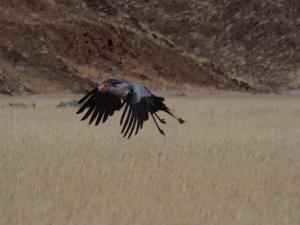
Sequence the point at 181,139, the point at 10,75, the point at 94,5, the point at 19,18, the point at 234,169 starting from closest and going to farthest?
the point at 234,169, the point at 181,139, the point at 10,75, the point at 19,18, the point at 94,5

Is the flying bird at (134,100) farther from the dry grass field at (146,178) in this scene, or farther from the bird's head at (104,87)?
the dry grass field at (146,178)

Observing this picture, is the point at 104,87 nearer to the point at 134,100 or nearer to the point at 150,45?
the point at 134,100

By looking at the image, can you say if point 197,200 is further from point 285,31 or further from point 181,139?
point 285,31

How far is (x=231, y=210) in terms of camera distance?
9.73 m

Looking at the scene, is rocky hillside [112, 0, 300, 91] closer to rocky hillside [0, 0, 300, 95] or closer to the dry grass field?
rocky hillside [0, 0, 300, 95]

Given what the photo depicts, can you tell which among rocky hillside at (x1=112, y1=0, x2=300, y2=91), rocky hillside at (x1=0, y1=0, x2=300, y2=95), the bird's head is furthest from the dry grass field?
rocky hillside at (x1=112, y1=0, x2=300, y2=91)

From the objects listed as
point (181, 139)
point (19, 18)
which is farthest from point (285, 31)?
point (181, 139)

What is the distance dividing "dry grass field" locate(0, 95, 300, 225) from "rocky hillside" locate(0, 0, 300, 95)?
38229mm

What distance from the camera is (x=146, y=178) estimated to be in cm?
1218

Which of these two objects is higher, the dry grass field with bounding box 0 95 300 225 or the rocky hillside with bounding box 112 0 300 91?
the rocky hillside with bounding box 112 0 300 91

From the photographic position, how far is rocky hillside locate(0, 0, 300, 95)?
205 ft

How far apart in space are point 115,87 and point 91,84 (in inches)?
2080

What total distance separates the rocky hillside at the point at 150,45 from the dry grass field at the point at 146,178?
38.2 m

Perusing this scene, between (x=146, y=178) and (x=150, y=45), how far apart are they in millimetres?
62070
